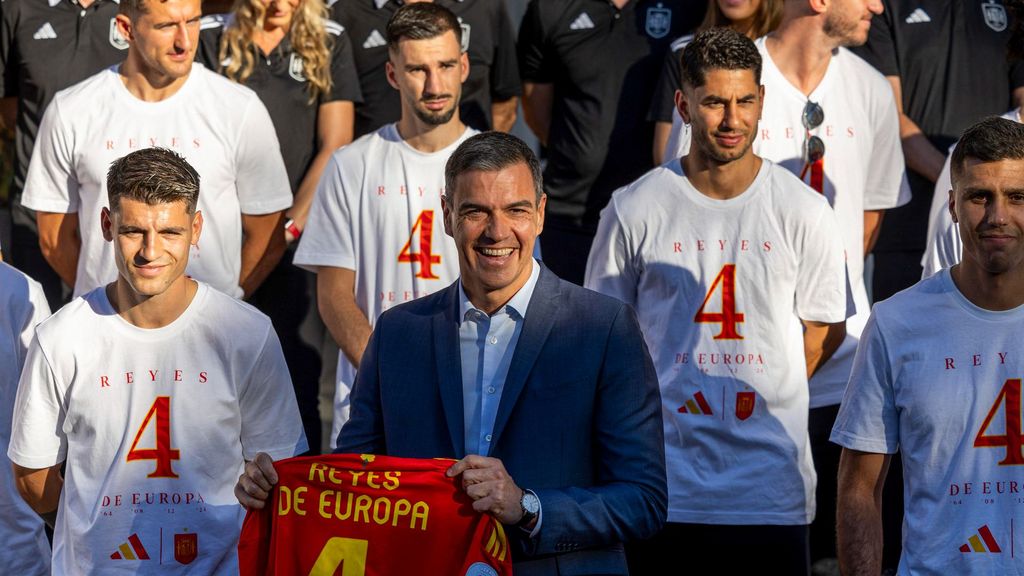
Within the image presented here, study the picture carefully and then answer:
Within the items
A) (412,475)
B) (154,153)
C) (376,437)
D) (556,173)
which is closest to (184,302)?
(154,153)

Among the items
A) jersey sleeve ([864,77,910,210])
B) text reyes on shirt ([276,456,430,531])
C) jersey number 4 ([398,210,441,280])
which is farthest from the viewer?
jersey sleeve ([864,77,910,210])

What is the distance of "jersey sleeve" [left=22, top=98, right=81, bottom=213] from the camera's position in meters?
6.26

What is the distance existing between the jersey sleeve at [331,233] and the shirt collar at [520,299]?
1.87 metres

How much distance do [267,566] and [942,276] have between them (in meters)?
2.11

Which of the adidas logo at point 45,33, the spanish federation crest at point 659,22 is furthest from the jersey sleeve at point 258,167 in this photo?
the spanish federation crest at point 659,22

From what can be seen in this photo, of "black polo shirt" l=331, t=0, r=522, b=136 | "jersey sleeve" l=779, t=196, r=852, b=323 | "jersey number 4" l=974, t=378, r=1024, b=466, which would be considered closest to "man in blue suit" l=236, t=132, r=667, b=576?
"jersey number 4" l=974, t=378, r=1024, b=466

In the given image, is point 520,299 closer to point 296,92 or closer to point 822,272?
point 822,272

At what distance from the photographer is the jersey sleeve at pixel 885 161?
652cm

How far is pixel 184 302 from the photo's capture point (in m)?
5.00

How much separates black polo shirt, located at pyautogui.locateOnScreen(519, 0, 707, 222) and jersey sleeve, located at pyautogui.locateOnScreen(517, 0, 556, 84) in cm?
4

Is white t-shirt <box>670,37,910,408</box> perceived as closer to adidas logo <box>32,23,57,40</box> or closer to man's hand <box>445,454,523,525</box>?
man's hand <box>445,454,523,525</box>

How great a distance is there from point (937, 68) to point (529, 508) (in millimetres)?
Result: 4185

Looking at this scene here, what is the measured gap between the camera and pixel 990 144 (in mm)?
4480

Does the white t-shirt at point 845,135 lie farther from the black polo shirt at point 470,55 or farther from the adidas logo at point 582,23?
the black polo shirt at point 470,55
